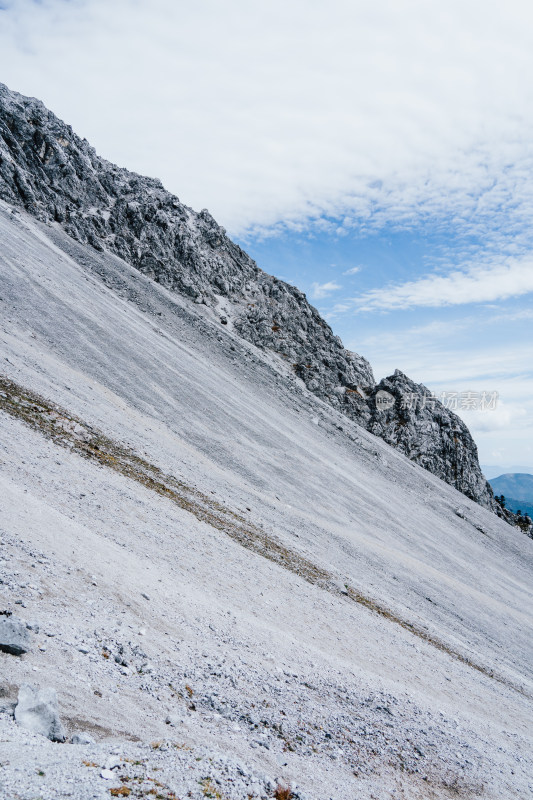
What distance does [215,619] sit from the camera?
1413 centimetres

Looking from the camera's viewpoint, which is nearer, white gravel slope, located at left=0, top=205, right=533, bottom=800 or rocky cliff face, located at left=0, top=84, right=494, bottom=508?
white gravel slope, located at left=0, top=205, right=533, bottom=800

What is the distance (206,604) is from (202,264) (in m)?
76.9

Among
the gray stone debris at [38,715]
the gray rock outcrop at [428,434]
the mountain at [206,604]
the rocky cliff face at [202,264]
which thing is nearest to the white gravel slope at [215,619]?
the mountain at [206,604]

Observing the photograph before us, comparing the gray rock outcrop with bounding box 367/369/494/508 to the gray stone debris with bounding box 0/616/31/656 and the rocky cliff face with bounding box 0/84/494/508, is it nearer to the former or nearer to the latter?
the rocky cliff face with bounding box 0/84/494/508

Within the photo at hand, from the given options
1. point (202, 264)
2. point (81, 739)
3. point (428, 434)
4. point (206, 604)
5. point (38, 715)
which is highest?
point (202, 264)

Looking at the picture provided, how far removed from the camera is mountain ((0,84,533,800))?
27.2 feet

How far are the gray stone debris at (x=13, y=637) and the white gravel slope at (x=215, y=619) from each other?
0.85ft

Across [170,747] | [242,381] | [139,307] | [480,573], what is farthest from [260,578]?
[139,307]

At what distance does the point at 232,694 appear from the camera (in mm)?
10945

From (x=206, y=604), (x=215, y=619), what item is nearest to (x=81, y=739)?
(x=215, y=619)

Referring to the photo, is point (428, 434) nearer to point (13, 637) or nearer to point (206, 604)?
point (206, 604)

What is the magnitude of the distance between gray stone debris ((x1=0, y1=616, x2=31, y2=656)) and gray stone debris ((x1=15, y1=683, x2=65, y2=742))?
1.11 meters

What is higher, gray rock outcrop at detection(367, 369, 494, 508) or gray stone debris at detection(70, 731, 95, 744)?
gray rock outcrop at detection(367, 369, 494, 508)

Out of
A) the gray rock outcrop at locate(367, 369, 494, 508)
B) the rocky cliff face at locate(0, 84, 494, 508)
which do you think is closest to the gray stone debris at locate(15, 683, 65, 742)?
the rocky cliff face at locate(0, 84, 494, 508)
